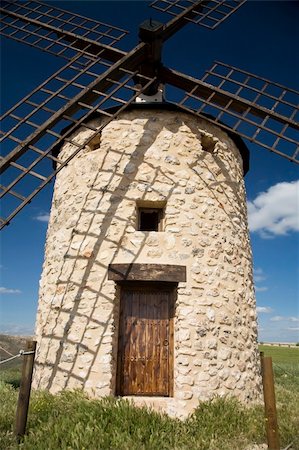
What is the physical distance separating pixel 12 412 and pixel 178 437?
8.49 ft

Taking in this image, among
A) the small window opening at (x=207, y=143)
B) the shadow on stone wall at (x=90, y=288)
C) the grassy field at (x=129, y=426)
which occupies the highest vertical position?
the small window opening at (x=207, y=143)

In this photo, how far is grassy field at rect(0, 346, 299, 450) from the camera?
13.6 ft

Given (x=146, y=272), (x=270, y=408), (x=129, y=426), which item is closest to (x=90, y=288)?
(x=146, y=272)

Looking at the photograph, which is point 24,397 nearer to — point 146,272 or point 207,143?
point 146,272

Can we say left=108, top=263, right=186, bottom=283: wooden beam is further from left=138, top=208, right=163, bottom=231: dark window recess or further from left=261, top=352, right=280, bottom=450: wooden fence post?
left=261, top=352, right=280, bottom=450: wooden fence post

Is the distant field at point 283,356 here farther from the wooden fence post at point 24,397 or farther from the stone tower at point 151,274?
the wooden fence post at point 24,397

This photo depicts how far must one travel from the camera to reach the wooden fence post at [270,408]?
415 cm

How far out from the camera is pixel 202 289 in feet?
21.4

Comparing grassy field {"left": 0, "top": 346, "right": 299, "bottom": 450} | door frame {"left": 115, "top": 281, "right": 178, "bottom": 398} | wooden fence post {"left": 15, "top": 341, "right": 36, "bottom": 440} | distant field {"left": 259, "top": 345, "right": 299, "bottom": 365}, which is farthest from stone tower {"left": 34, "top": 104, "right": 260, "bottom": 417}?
distant field {"left": 259, "top": 345, "right": 299, "bottom": 365}

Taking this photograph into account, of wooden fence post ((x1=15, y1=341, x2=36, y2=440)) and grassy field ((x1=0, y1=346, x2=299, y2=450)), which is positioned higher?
wooden fence post ((x1=15, y1=341, x2=36, y2=440))

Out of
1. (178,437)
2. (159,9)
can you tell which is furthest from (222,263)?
(159,9)

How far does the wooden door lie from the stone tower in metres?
0.02

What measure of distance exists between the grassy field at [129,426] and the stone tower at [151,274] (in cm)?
53

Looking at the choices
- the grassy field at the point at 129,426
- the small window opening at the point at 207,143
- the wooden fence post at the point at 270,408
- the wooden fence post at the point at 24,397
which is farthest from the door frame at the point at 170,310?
the small window opening at the point at 207,143
